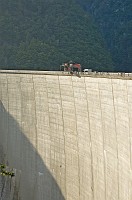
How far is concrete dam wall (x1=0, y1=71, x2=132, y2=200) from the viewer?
1798 centimetres

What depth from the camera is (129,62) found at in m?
72.1

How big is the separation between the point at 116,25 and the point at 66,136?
61485mm

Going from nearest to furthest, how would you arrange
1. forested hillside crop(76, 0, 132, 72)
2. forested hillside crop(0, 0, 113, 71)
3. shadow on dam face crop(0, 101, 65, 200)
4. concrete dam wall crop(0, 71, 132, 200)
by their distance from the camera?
concrete dam wall crop(0, 71, 132, 200), shadow on dam face crop(0, 101, 65, 200), forested hillside crop(0, 0, 113, 71), forested hillside crop(76, 0, 132, 72)

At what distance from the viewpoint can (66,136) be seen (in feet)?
77.2

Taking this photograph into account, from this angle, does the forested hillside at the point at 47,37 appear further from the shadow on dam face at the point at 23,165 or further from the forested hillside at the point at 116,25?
the shadow on dam face at the point at 23,165

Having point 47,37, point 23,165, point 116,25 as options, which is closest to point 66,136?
point 23,165

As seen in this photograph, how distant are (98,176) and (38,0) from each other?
5069 centimetres

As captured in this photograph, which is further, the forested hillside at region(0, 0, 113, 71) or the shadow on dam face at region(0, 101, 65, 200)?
the forested hillside at region(0, 0, 113, 71)

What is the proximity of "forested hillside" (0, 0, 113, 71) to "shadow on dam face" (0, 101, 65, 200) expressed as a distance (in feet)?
79.7

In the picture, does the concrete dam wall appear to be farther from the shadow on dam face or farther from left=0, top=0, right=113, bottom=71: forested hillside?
left=0, top=0, right=113, bottom=71: forested hillside

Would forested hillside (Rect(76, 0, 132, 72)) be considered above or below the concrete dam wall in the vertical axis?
above

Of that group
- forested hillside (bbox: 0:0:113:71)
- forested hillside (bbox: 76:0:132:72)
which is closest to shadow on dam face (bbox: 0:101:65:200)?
forested hillside (bbox: 0:0:113:71)

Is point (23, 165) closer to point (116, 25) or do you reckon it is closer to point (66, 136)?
point (66, 136)

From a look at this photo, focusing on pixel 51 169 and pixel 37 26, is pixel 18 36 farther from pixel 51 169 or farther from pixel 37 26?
pixel 51 169
